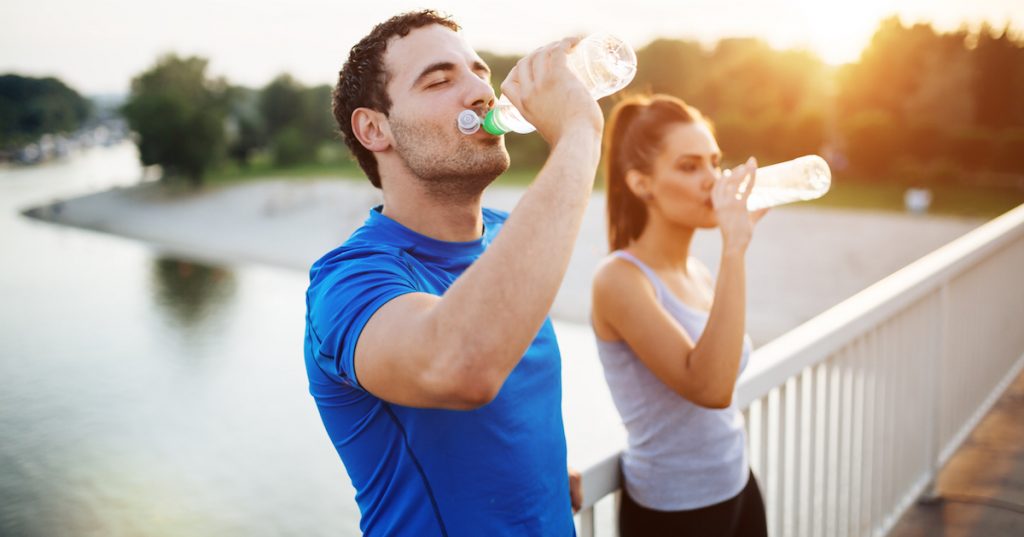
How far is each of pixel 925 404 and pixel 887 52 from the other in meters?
27.5

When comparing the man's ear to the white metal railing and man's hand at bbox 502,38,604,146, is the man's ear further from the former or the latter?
the white metal railing

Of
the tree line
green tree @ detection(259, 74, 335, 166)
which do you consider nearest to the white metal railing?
the tree line

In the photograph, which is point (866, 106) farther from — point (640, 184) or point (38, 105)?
point (38, 105)

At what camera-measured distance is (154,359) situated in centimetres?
1262

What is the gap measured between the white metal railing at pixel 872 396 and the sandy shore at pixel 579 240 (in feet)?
1.86

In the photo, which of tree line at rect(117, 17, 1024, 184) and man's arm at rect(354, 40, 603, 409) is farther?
tree line at rect(117, 17, 1024, 184)

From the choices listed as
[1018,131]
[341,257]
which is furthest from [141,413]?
[1018,131]

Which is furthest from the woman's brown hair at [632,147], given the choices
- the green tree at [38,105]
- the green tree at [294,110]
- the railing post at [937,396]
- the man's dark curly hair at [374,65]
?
the green tree at [294,110]

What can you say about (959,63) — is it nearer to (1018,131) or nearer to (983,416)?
(1018,131)

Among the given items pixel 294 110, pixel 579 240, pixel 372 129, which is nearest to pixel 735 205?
pixel 372 129

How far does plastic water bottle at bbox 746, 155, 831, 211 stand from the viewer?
5.36 feet

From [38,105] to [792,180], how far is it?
114ft

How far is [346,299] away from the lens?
0.83m

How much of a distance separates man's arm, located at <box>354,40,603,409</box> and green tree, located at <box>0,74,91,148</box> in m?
32.8
